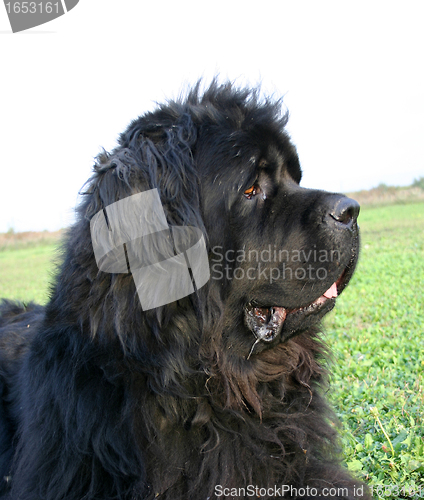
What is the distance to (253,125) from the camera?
2.29 metres

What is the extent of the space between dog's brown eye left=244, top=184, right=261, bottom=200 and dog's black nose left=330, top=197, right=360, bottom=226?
382 millimetres

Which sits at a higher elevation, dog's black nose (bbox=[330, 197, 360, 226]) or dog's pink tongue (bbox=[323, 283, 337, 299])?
dog's black nose (bbox=[330, 197, 360, 226])

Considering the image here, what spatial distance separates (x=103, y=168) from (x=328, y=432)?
164cm

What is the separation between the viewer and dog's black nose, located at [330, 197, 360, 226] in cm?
214

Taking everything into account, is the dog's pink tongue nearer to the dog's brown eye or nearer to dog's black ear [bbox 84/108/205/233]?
the dog's brown eye

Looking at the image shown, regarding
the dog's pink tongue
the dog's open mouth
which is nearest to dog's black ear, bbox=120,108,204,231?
the dog's open mouth

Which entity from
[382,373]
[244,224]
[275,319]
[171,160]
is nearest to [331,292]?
[275,319]

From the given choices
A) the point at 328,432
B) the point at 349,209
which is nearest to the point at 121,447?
the point at 328,432

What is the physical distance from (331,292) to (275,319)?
0.36m

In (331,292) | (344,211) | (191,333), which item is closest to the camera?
(191,333)

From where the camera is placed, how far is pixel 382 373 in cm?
351

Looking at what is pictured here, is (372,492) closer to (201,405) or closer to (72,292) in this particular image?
(201,405)

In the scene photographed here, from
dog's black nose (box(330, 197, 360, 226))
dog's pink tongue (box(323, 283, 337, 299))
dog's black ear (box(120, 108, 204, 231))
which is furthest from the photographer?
dog's pink tongue (box(323, 283, 337, 299))

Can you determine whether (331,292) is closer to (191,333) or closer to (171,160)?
(191,333)
